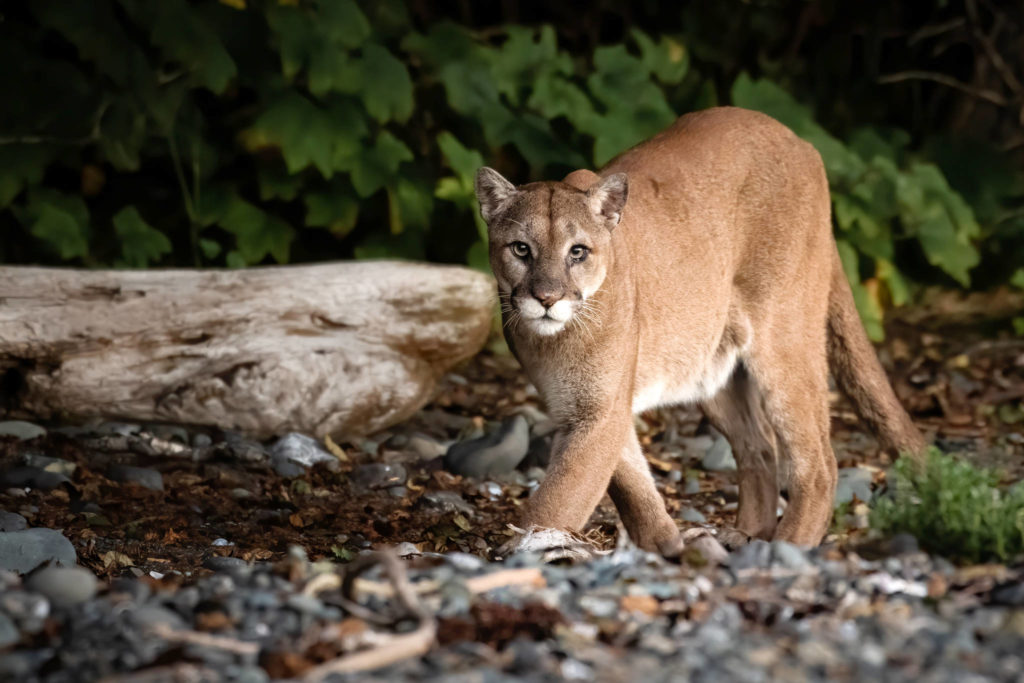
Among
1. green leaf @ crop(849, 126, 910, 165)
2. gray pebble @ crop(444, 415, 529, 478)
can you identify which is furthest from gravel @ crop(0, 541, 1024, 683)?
green leaf @ crop(849, 126, 910, 165)

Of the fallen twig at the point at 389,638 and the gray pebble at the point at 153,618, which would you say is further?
the gray pebble at the point at 153,618

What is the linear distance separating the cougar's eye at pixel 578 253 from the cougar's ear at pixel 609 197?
165mm

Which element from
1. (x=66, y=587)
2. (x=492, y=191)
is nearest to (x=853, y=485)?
(x=492, y=191)

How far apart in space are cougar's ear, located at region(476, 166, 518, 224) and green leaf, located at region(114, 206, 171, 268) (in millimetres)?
2922

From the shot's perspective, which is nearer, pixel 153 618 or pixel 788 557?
pixel 153 618

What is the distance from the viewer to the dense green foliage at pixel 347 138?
689cm

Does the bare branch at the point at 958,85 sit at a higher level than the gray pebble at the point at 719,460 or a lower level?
higher

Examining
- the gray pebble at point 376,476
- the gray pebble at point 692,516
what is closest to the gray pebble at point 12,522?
the gray pebble at point 376,476

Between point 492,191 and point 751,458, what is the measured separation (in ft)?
5.51

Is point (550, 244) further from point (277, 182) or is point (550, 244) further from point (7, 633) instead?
point (277, 182)

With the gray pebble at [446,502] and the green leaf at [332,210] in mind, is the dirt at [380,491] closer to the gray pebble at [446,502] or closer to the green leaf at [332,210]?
the gray pebble at [446,502]

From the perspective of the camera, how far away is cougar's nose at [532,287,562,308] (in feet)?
14.3

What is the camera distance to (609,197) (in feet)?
15.3

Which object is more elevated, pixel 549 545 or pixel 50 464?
pixel 549 545
